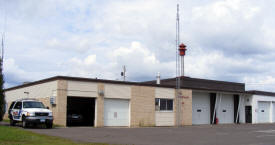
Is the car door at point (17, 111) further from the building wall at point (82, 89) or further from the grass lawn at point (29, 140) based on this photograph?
the grass lawn at point (29, 140)

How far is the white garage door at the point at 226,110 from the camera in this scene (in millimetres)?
40625

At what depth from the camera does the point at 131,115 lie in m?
30.8

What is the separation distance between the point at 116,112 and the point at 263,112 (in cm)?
2447

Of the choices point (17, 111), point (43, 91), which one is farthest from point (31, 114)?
point (43, 91)

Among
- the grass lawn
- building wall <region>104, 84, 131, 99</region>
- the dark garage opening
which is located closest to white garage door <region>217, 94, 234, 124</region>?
building wall <region>104, 84, 131, 99</region>

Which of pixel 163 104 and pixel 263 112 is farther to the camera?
pixel 263 112

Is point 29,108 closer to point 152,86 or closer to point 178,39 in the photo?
point 152,86

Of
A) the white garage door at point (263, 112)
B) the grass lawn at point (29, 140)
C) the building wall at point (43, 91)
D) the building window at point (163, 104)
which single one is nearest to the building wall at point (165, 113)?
the building window at point (163, 104)

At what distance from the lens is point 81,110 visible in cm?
3300

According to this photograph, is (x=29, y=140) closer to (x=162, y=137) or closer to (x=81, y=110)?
(x=162, y=137)

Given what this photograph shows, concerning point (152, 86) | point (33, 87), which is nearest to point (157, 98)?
point (152, 86)

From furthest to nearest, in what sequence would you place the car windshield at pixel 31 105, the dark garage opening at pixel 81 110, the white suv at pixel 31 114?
the dark garage opening at pixel 81 110 < the car windshield at pixel 31 105 < the white suv at pixel 31 114

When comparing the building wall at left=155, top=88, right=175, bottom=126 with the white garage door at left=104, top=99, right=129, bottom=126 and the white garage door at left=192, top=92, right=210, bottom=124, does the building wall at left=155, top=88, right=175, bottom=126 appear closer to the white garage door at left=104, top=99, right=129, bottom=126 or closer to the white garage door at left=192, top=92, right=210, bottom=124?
the white garage door at left=104, top=99, right=129, bottom=126

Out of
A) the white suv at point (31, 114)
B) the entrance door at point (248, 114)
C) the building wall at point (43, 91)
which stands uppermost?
the building wall at point (43, 91)
